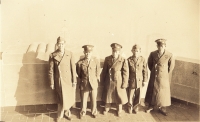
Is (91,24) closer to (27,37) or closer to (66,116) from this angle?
(27,37)

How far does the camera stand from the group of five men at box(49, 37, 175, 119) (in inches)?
199

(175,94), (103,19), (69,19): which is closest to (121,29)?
(103,19)

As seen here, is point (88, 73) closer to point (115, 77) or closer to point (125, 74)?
point (115, 77)

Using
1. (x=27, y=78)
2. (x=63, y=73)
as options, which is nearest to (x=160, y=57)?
(x=63, y=73)

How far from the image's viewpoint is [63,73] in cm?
504

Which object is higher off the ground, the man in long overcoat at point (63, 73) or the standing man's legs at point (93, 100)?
the man in long overcoat at point (63, 73)

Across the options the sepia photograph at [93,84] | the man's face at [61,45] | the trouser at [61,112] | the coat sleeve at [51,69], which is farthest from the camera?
the trouser at [61,112]

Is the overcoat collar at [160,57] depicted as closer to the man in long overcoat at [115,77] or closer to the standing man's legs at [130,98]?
the man in long overcoat at [115,77]

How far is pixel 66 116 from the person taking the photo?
540 cm

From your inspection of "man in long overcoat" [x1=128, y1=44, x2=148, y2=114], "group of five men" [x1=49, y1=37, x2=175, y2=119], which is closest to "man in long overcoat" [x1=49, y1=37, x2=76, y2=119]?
"group of five men" [x1=49, y1=37, x2=175, y2=119]

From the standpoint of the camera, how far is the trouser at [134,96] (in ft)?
18.2

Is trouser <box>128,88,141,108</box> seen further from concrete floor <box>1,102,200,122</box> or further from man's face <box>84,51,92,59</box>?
man's face <box>84,51,92,59</box>

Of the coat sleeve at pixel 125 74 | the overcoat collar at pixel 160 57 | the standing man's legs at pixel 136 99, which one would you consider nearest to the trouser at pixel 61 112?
the coat sleeve at pixel 125 74

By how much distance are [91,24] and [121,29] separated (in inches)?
82.2
